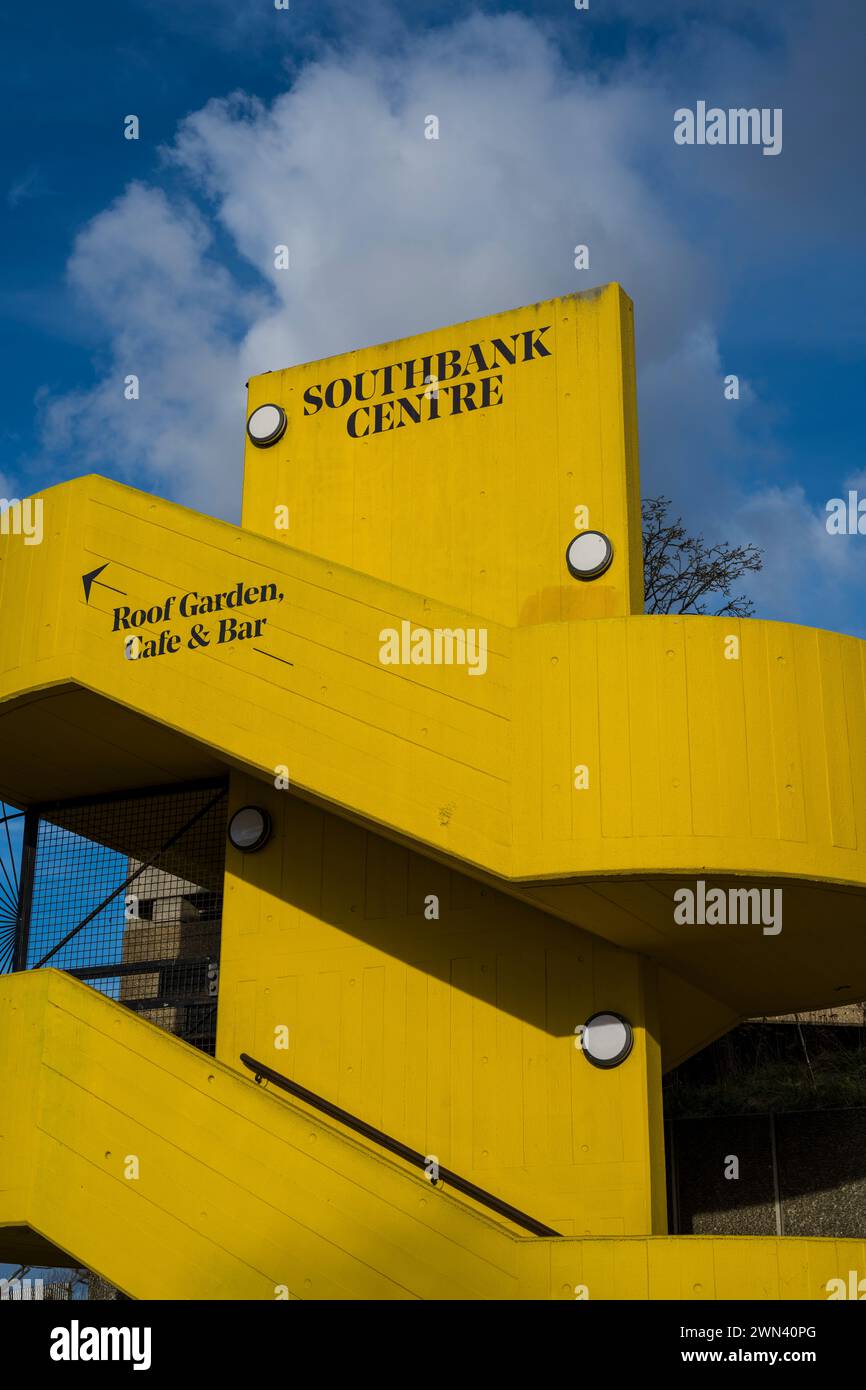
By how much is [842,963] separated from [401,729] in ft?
14.5

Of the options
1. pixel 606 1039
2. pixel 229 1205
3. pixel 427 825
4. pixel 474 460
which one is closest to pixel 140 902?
pixel 229 1205

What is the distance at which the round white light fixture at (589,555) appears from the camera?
14.0m

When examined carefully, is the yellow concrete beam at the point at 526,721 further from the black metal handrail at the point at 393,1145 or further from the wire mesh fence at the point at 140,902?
the wire mesh fence at the point at 140,902

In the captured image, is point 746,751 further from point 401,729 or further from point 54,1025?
point 54,1025

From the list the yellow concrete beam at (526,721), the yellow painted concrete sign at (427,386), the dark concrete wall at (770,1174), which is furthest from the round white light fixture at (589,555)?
the dark concrete wall at (770,1174)

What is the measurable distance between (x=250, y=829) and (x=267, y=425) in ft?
13.9

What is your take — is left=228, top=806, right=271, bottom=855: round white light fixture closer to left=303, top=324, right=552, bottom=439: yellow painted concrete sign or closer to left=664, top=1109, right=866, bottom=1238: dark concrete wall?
left=303, top=324, right=552, bottom=439: yellow painted concrete sign

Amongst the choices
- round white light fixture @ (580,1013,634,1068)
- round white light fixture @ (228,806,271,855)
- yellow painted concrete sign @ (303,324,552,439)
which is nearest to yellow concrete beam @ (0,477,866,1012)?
round white light fixture @ (580,1013,634,1068)

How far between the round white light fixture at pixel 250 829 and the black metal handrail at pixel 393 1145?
1968mm

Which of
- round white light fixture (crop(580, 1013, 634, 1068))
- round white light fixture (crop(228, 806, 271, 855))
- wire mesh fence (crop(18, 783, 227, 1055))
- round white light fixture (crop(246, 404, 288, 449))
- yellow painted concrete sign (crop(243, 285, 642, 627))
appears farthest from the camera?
round white light fixture (crop(246, 404, 288, 449))

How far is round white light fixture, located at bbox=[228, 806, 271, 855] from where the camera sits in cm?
1518

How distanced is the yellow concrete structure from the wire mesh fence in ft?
1.45

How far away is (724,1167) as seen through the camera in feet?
56.3
